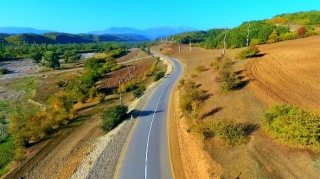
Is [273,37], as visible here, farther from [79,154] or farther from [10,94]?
[10,94]

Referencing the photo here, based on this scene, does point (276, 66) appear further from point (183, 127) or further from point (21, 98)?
point (21, 98)

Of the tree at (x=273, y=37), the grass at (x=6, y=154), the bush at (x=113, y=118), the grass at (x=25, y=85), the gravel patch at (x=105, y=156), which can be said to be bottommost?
the grass at (x=6, y=154)

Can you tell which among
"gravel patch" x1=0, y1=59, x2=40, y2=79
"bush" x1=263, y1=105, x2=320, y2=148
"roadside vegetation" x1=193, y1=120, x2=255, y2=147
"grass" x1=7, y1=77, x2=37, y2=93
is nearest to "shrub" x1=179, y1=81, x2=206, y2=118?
"roadside vegetation" x1=193, y1=120, x2=255, y2=147

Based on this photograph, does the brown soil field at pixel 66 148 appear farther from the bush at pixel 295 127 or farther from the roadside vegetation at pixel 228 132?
the bush at pixel 295 127

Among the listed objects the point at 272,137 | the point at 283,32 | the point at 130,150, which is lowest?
the point at 130,150

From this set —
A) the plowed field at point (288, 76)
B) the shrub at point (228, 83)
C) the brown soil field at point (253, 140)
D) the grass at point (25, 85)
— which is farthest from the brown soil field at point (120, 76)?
the plowed field at point (288, 76)

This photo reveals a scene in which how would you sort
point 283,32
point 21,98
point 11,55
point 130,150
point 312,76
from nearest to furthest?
point 130,150, point 312,76, point 21,98, point 283,32, point 11,55

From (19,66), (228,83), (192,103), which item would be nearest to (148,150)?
(192,103)

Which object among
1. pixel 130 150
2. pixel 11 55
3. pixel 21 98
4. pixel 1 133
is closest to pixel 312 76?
pixel 130 150
